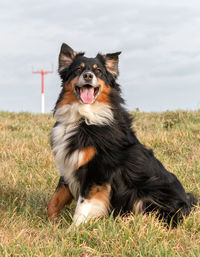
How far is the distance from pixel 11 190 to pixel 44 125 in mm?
5170

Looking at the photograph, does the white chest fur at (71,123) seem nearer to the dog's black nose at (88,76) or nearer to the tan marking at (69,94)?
the tan marking at (69,94)

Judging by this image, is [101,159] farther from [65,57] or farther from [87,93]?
[65,57]

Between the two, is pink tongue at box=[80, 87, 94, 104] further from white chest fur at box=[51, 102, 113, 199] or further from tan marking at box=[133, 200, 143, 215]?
tan marking at box=[133, 200, 143, 215]

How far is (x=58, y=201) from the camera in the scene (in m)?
3.90

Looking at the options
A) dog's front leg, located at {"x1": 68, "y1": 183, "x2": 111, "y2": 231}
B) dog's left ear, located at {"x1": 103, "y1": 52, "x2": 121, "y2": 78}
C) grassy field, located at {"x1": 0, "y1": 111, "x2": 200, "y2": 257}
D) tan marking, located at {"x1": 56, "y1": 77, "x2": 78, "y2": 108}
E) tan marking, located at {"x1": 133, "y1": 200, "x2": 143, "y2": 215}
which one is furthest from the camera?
dog's left ear, located at {"x1": 103, "y1": 52, "x2": 121, "y2": 78}

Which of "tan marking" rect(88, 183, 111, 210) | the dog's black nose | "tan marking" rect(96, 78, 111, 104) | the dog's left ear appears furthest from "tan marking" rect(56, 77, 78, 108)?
"tan marking" rect(88, 183, 111, 210)

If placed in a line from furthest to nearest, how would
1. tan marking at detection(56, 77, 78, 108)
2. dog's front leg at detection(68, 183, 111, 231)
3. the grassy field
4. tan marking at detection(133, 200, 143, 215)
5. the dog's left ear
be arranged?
the dog's left ear
tan marking at detection(56, 77, 78, 108)
tan marking at detection(133, 200, 143, 215)
dog's front leg at detection(68, 183, 111, 231)
the grassy field

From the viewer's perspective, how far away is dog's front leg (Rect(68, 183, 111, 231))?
11.3 feet

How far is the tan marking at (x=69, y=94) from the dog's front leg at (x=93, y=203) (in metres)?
0.97

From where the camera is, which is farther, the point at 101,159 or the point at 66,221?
the point at 66,221

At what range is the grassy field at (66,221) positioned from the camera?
2.94 metres

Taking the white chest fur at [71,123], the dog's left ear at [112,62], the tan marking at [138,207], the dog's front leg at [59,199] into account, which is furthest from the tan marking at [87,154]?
the dog's left ear at [112,62]

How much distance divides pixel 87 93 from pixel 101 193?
110cm

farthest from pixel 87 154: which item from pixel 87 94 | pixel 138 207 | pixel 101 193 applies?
pixel 138 207
